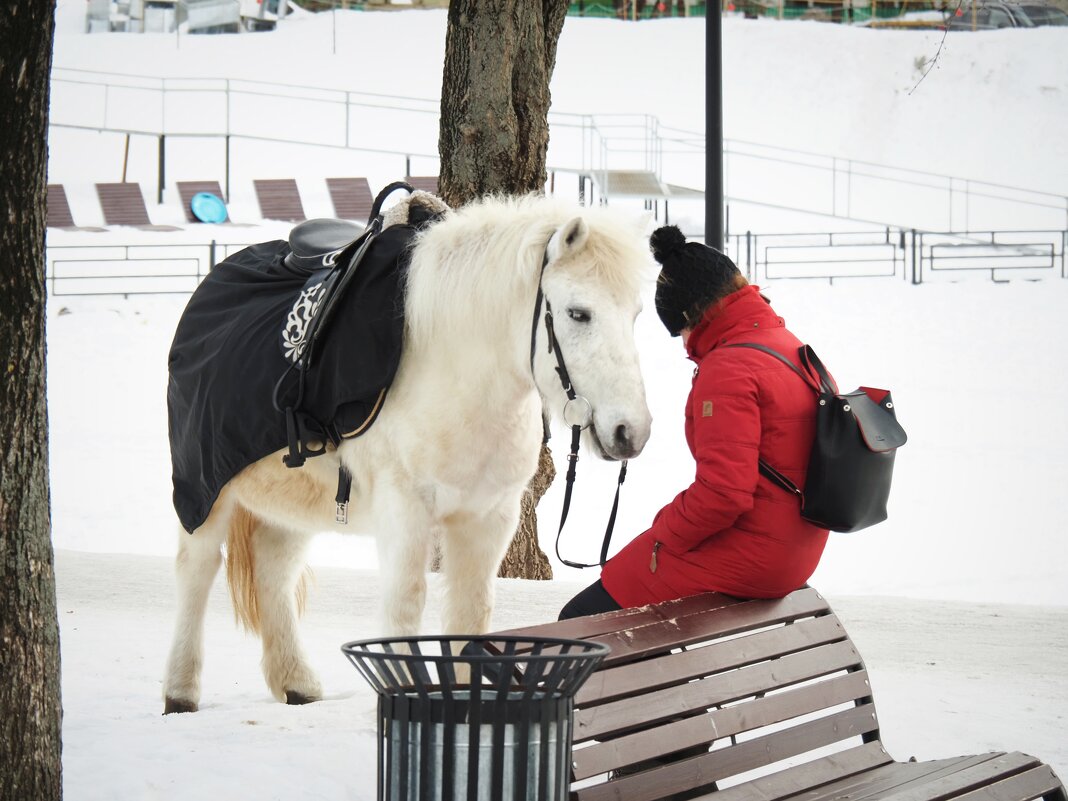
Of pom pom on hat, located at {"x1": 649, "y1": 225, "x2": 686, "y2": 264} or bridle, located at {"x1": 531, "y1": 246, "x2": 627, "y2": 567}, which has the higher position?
pom pom on hat, located at {"x1": 649, "y1": 225, "x2": 686, "y2": 264}

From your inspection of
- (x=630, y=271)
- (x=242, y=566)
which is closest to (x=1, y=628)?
(x=630, y=271)

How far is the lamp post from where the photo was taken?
27.5 ft

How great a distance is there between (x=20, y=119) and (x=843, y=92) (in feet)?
125

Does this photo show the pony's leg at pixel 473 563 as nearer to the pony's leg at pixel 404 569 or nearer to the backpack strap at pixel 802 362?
the pony's leg at pixel 404 569

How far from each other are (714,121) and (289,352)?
528cm

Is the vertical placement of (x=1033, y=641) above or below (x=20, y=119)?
below

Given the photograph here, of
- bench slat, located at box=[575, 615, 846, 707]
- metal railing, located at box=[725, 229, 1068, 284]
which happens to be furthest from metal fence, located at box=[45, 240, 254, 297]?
bench slat, located at box=[575, 615, 846, 707]

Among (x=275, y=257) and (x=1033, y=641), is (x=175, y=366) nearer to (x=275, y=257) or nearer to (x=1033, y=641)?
(x=275, y=257)

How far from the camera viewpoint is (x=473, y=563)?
395 centimetres

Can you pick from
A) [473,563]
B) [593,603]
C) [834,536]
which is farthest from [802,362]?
[834,536]

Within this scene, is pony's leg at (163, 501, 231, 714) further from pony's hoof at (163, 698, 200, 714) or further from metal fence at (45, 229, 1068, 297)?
metal fence at (45, 229, 1068, 297)

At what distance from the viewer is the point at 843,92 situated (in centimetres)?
3828

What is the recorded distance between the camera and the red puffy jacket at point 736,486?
2990 mm

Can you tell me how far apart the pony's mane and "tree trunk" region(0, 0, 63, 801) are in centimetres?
119
